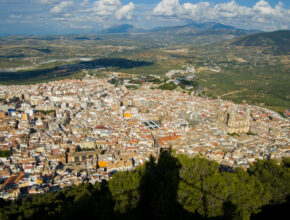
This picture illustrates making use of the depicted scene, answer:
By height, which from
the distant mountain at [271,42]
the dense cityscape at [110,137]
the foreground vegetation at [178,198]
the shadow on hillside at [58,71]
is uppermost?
the distant mountain at [271,42]

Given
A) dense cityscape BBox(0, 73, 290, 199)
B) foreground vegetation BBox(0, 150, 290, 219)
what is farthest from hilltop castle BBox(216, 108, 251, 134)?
foreground vegetation BBox(0, 150, 290, 219)

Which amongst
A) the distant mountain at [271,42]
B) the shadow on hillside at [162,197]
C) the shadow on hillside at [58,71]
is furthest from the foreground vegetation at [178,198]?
the distant mountain at [271,42]

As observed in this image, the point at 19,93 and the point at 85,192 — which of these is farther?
the point at 19,93

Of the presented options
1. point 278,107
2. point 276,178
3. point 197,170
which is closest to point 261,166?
point 276,178

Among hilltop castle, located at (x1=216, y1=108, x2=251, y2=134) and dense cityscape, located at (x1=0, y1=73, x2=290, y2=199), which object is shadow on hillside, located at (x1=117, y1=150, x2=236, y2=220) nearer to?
dense cityscape, located at (x1=0, y1=73, x2=290, y2=199)

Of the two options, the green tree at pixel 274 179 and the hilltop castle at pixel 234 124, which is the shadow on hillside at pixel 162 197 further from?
the hilltop castle at pixel 234 124

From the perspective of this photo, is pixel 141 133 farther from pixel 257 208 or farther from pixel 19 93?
pixel 19 93
